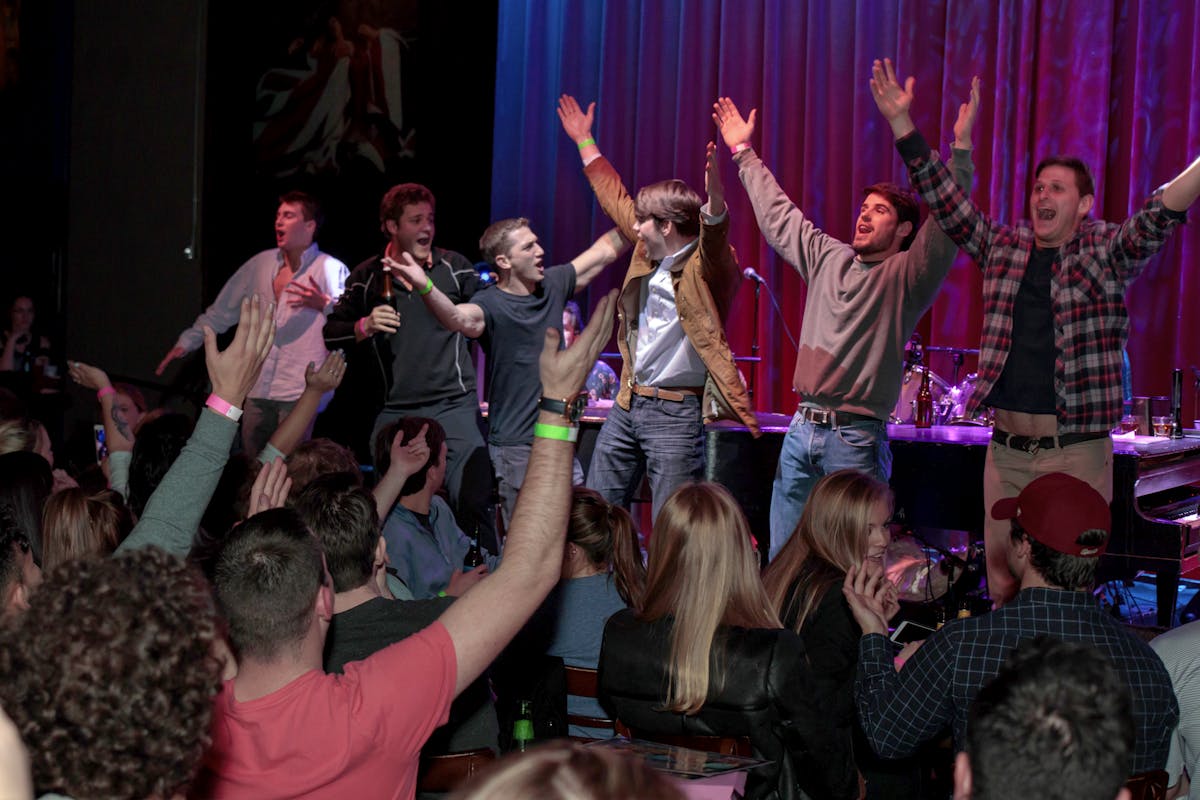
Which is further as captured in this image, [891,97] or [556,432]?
[891,97]

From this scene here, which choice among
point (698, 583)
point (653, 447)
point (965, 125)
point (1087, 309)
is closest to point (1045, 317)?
point (1087, 309)

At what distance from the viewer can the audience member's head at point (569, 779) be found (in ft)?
3.42

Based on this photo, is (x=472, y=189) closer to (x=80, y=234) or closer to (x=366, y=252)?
(x=366, y=252)

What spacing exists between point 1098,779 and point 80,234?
30.2 ft

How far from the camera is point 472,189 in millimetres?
9039

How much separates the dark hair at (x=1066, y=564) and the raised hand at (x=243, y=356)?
1.58 m

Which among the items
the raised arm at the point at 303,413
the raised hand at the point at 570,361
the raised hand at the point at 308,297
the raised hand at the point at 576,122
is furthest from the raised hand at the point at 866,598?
the raised hand at the point at 308,297

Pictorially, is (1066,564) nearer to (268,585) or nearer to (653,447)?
(268,585)

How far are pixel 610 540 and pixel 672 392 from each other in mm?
1965

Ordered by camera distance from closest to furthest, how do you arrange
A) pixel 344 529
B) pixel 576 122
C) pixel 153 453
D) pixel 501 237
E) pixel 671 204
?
pixel 344 529
pixel 153 453
pixel 671 204
pixel 501 237
pixel 576 122

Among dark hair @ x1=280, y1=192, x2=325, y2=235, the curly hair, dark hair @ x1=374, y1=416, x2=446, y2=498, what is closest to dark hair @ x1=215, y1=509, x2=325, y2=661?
the curly hair

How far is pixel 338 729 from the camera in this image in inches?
74.7

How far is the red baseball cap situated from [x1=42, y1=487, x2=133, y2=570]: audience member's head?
222cm

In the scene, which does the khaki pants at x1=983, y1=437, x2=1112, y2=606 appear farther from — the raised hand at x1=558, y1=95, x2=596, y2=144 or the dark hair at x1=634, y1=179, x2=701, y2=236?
the raised hand at x1=558, y1=95, x2=596, y2=144
